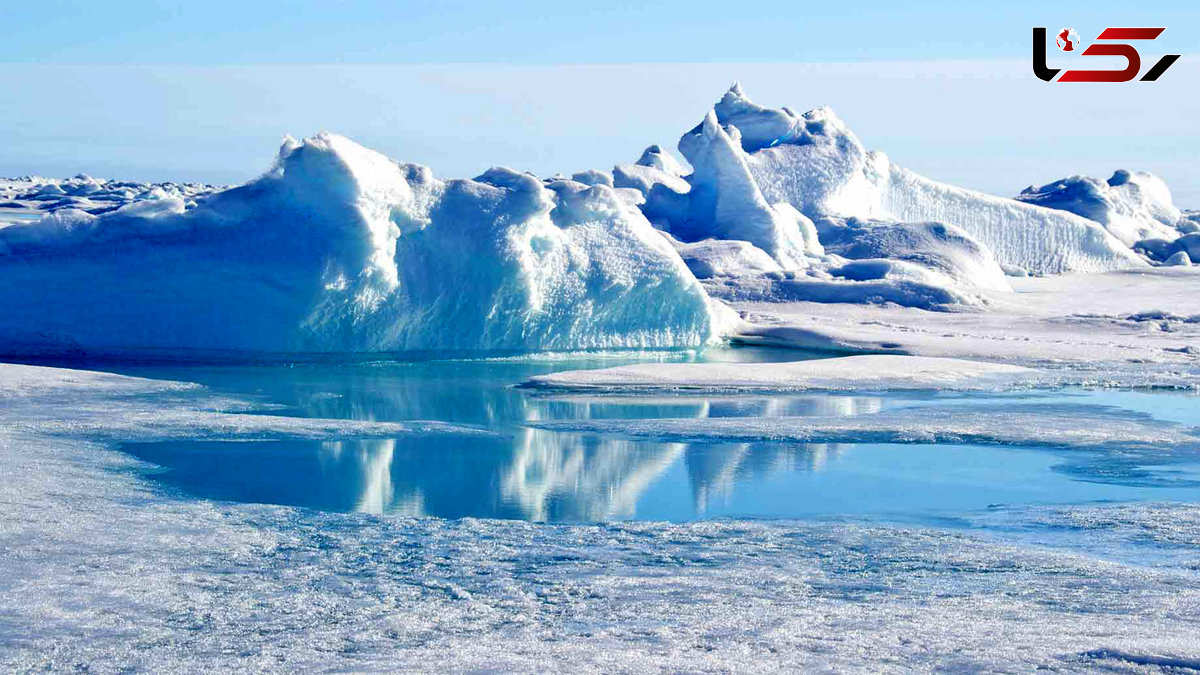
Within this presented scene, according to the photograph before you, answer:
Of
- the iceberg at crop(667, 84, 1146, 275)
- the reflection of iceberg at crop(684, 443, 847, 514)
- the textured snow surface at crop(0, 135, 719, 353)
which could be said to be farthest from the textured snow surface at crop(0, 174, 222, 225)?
the reflection of iceberg at crop(684, 443, 847, 514)

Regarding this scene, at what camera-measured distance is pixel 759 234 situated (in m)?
22.0

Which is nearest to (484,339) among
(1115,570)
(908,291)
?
(908,291)

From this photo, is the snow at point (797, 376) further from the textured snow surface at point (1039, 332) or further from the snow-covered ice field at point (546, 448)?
the textured snow surface at point (1039, 332)

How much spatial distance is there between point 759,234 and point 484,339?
9298 mm

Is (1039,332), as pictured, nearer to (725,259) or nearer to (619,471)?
(725,259)

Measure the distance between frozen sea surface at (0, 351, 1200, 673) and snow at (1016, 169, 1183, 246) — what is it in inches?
751

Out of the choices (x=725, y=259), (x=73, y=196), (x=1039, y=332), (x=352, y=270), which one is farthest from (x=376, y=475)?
(x=73, y=196)

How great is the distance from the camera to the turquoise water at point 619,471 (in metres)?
7.24

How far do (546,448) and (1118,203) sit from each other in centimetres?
2380

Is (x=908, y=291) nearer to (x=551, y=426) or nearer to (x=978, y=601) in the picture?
(x=551, y=426)

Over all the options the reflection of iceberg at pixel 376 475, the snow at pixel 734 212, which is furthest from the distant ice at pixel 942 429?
the snow at pixel 734 212

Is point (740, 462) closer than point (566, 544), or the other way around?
point (566, 544)

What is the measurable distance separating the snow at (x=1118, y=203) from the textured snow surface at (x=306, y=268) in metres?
18.2

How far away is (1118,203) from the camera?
29312 millimetres
